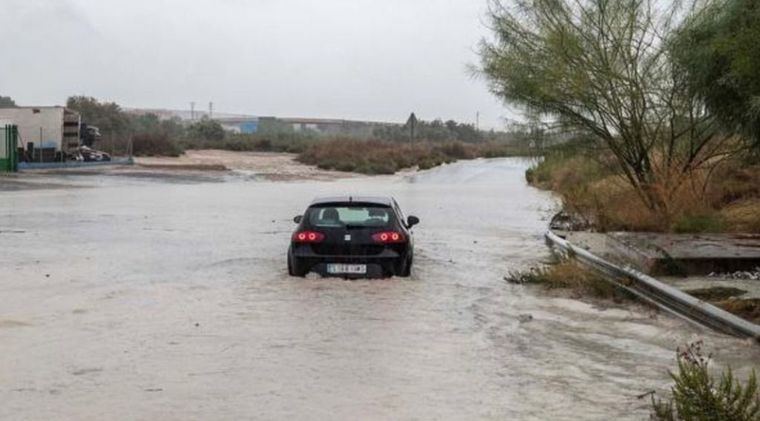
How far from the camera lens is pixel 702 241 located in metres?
16.7

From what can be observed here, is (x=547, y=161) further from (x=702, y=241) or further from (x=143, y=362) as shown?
(x=143, y=362)

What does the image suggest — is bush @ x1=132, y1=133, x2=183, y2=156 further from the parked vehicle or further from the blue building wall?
the blue building wall

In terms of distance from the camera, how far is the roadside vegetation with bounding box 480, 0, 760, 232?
19.9 metres

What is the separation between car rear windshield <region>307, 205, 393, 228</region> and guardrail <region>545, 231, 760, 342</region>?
130 inches

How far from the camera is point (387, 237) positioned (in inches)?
535

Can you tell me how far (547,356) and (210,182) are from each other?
36.6 m

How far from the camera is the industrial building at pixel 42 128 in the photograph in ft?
152

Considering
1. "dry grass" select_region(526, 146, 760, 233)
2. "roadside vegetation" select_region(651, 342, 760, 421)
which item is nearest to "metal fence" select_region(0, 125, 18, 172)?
"dry grass" select_region(526, 146, 760, 233)

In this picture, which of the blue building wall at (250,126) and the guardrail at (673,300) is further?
the blue building wall at (250,126)

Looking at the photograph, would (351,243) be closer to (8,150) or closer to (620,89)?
(620,89)

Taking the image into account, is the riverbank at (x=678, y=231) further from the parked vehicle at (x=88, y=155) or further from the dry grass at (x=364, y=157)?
the dry grass at (x=364, y=157)

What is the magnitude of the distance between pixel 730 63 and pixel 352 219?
562 cm

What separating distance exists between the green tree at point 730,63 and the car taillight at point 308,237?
570 centimetres

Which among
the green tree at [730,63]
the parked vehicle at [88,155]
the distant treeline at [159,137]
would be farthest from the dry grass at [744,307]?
the parked vehicle at [88,155]
